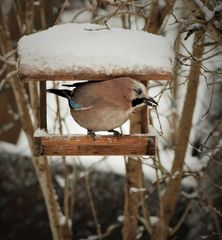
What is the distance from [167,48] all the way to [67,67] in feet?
1.83

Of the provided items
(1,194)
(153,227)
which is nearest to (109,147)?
(153,227)

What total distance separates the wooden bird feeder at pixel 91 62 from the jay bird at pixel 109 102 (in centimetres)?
6

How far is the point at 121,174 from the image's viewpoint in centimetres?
523

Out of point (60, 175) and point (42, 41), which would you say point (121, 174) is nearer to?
point (60, 175)

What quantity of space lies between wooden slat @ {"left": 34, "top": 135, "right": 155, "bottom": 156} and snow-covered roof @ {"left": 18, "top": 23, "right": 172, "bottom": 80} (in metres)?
0.32

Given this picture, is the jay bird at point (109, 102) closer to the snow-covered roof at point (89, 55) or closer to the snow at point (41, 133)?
the snow-covered roof at point (89, 55)

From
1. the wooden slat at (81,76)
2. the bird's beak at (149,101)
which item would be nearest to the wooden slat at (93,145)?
the bird's beak at (149,101)

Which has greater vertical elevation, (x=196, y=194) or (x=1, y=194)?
(x=196, y=194)

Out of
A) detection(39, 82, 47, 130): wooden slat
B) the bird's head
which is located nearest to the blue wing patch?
detection(39, 82, 47, 130): wooden slat

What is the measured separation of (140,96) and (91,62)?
326 mm

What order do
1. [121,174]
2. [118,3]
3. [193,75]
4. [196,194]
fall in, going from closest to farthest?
[118,3] < [193,75] < [196,194] < [121,174]

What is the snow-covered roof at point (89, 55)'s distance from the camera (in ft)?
8.13

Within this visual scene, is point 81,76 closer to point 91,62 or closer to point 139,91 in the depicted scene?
point 91,62

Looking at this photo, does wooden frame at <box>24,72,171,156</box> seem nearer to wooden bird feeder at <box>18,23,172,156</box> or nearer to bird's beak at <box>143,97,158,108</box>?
wooden bird feeder at <box>18,23,172,156</box>
